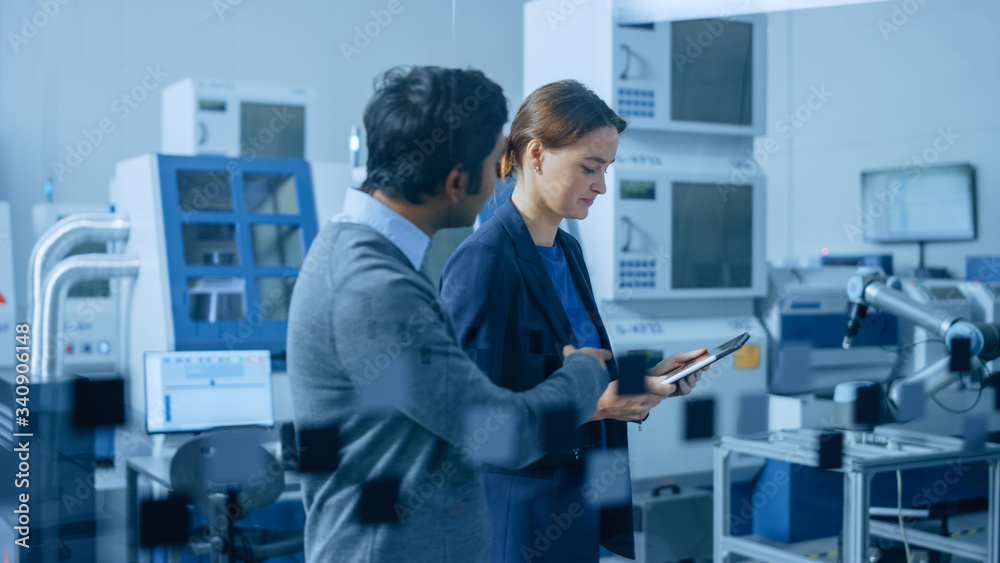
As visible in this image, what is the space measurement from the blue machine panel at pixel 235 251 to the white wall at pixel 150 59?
15 centimetres

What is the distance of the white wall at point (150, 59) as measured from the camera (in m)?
0.94

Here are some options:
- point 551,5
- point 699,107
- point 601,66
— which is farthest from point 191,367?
point 699,107

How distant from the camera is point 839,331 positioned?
2.30 metres

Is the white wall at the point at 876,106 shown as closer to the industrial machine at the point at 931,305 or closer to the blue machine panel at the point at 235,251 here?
the industrial machine at the point at 931,305

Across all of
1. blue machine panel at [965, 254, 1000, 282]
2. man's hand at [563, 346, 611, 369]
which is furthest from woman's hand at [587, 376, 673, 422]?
blue machine panel at [965, 254, 1000, 282]

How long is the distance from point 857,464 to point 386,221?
6.14ft

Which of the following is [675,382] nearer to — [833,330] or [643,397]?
[643,397]

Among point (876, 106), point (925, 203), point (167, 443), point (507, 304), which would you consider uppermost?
point (876, 106)

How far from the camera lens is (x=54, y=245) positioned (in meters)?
1.04

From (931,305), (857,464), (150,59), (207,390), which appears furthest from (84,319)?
(931,305)

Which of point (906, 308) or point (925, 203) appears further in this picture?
point (925, 203)

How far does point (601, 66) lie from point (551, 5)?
33 centimetres

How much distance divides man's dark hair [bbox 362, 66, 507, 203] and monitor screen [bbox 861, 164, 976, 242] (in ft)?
13.2

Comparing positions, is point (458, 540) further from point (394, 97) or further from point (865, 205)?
point (865, 205)
